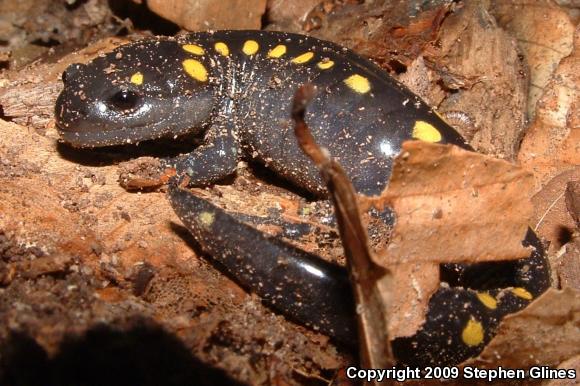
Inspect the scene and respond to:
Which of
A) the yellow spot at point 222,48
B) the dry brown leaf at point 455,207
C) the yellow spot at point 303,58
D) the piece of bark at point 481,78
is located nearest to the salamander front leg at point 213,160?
the yellow spot at point 222,48

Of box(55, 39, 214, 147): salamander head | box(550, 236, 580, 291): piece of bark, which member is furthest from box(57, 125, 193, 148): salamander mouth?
box(550, 236, 580, 291): piece of bark

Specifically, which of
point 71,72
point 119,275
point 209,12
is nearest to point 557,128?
point 209,12

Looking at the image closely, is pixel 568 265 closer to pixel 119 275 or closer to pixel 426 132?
pixel 426 132

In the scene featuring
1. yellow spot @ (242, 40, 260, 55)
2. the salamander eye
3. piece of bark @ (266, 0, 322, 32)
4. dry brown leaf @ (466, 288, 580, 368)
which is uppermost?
piece of bark @ (266, 0, 322, 32)

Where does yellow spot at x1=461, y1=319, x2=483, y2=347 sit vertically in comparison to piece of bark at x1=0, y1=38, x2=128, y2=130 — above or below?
below

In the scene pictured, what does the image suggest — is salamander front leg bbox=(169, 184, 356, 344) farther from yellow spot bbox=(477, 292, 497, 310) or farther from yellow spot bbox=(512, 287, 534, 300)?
yellow spot bbox=(512, 287, 534, 300)

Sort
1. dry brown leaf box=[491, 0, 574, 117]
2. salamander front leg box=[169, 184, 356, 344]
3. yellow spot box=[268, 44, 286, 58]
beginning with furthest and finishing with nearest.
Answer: dry brown leaf box=[491, 0, 574, 117]
yellow spot box=[268, 44, 286, 58]
salamander front leg box=[169, 184, 356, 344]
